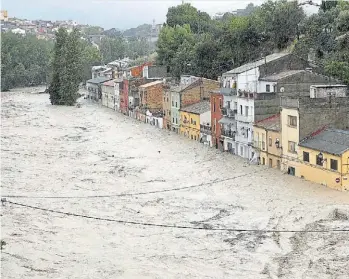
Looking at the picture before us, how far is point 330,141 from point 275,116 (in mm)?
8430

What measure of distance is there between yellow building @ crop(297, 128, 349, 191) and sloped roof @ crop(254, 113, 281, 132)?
3616mm

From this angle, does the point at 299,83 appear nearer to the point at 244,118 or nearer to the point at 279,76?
the point at 279,76

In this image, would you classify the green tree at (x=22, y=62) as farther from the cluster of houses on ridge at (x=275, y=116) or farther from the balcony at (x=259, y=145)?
the balcony at (x=259, y=145)

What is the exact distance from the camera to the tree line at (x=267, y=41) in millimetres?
53844

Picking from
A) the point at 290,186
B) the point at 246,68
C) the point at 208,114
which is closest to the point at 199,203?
the point at 290,186

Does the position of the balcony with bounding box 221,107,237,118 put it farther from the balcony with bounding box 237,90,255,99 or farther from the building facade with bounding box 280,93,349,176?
the building facade with bounding box 280,93,349,176

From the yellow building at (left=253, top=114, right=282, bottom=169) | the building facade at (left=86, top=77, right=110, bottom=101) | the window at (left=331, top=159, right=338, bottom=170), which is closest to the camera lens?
the window at (left=331, top=159, right=338, bottom=170)

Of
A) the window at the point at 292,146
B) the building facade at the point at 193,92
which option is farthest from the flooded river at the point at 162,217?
the building facade at the point at 193,92

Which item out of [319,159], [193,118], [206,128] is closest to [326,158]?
[319,159]

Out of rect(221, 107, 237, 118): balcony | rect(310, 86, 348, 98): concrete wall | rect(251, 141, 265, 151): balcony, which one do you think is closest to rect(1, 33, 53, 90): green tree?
rect(221, 107, 237, 118): balcony

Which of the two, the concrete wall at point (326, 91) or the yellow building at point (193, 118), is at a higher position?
the concrete wall at point (326, 91)

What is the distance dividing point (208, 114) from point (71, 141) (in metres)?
11.9

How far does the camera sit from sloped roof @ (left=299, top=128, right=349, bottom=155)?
33250mm

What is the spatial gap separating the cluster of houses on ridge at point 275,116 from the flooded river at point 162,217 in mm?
1161
